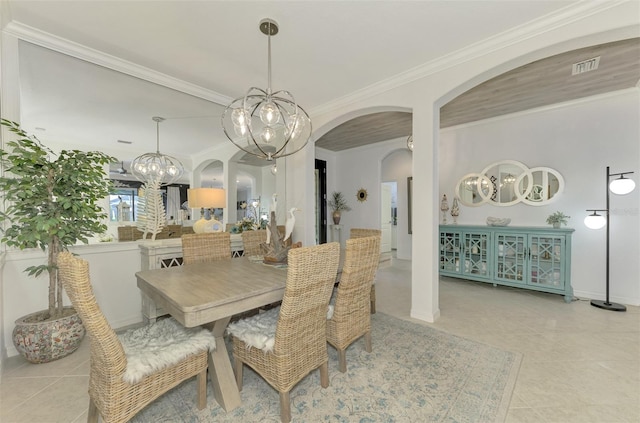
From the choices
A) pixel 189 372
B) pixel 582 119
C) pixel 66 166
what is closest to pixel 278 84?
pixel 66 166

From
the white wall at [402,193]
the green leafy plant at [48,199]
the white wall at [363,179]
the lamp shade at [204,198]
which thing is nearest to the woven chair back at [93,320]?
the green leafy plant at [48,199]

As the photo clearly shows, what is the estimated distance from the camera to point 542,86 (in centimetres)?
316

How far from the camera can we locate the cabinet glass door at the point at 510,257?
3686mm

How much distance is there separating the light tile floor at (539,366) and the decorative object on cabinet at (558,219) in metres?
1.04

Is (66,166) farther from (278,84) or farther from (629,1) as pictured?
(629,1)

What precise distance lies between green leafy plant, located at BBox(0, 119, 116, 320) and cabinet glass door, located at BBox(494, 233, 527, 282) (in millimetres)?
4881

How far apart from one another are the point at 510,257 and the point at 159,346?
172 inches

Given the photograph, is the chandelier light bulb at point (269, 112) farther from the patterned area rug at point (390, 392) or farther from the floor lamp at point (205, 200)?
the patterned area rug at point (390, 392)

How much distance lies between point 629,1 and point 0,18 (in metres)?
4.58

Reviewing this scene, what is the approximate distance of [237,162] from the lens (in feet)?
13.7

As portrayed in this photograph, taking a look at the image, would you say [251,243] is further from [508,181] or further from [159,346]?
[508,181]

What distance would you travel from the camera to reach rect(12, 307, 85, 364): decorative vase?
2006 mm

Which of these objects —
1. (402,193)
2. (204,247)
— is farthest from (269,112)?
(402,193)

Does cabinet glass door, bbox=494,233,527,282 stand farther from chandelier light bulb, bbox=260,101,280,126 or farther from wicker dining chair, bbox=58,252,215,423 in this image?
wicker dining chair, bbox=58,252,215,423
